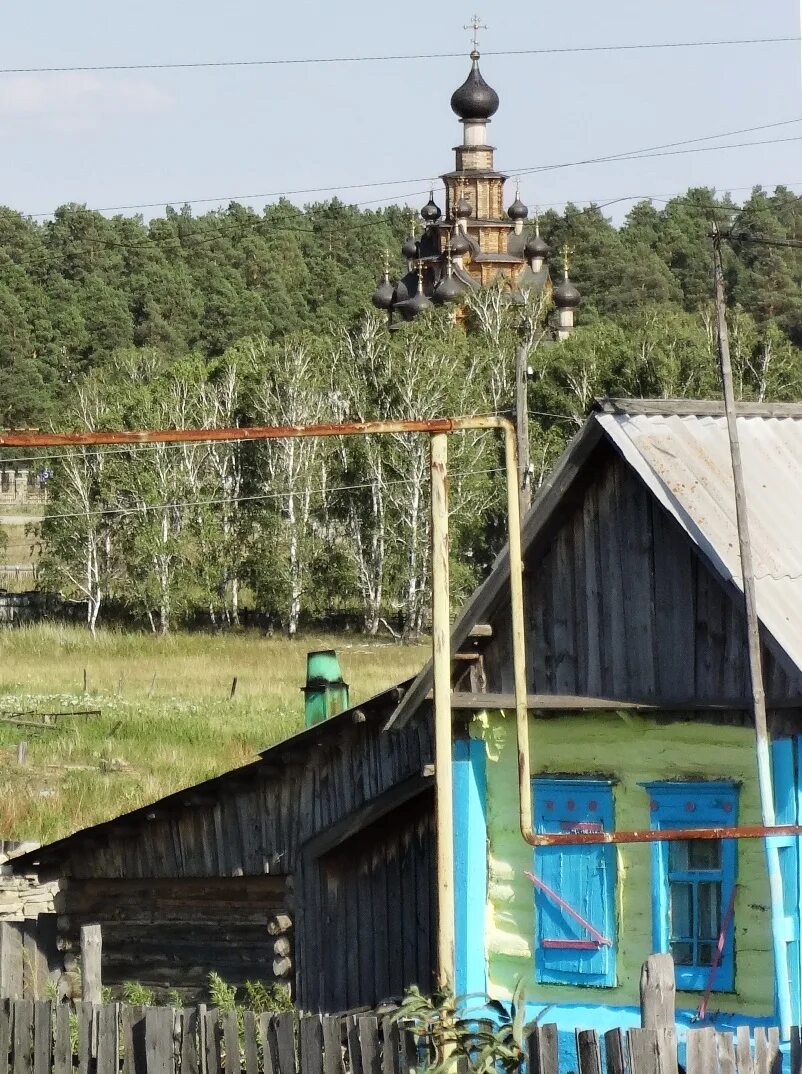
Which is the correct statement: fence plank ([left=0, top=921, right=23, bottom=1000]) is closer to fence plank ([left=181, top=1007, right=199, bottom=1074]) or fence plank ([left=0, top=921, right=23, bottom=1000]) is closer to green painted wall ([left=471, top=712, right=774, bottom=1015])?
fence plank ([left=181, top=1007, right=199, bottom=1074])

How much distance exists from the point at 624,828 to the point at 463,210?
73.4 m

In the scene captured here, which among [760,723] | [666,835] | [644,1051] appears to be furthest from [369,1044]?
[760,723]

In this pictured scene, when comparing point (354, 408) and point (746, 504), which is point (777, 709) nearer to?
point (746, 504)

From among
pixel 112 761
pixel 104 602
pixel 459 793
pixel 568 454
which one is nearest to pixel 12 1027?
pixel 459 793

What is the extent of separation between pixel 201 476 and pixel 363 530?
531cm

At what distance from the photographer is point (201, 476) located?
5541 cm

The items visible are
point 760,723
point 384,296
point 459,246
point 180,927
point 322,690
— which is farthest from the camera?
point 459,246

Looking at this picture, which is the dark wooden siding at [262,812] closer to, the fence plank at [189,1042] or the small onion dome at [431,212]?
the fence plank at [189,1042]

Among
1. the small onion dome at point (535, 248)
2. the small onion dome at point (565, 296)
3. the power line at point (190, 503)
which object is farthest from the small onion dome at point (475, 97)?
the power line at point (190, 503)

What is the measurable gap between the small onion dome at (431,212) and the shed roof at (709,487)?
76115 mm

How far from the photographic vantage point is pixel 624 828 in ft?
38.1

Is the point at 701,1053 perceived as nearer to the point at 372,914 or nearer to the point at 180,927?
the point at 372,914

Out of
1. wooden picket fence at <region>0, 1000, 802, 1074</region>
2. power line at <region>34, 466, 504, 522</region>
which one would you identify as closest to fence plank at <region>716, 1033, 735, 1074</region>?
wooden picket fence at <region>0, 1000, 802, 1074</region>

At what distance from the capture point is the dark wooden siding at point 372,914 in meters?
13.9
